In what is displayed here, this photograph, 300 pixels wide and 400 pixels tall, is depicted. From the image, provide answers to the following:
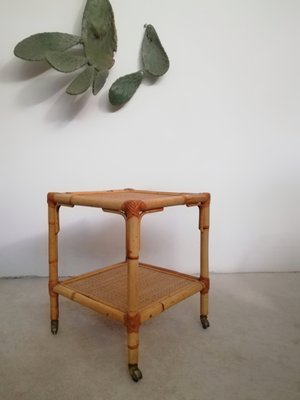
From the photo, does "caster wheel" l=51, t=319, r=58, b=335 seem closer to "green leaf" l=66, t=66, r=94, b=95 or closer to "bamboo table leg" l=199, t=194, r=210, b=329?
"bamboo table leg" l=199, t=194, r=210, b=329

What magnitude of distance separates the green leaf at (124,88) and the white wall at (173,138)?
0.17ft

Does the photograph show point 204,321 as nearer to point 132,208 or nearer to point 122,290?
point 122,290

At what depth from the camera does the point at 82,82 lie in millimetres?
1040

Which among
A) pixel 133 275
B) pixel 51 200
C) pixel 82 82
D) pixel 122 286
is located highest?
pixel 82 82

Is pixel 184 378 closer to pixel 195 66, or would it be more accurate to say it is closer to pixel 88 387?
pixel 88 387

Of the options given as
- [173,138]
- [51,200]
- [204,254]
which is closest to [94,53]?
[173,138]

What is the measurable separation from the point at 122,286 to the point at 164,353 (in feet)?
0.67

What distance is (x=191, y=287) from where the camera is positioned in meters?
0.74

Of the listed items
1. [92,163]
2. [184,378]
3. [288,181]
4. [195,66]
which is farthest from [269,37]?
[184,378]

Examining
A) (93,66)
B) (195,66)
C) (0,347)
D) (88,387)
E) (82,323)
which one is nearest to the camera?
(88,387)

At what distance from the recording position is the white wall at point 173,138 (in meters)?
1.15

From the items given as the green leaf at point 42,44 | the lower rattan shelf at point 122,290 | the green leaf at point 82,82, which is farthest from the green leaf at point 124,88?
the lower rattan shelf at point 122,290

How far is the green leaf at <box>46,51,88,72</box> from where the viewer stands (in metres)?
0.97

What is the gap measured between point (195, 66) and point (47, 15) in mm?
672
